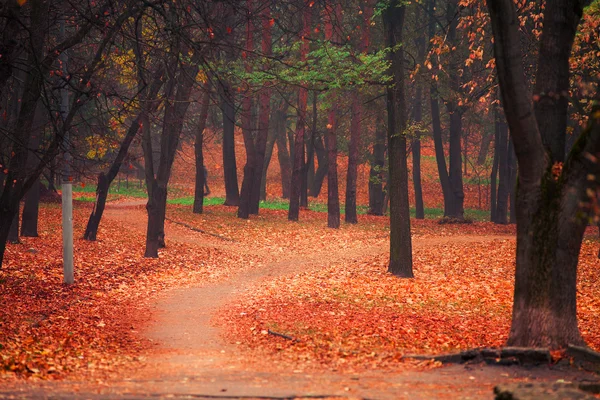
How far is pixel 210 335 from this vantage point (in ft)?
37.2

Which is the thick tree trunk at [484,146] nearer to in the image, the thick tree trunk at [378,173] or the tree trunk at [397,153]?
the thick tree trunk at [378,173]

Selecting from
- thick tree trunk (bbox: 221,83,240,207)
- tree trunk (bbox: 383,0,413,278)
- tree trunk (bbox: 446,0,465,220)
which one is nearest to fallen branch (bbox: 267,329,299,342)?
tree trunk (bbox: 383,0,413,278)

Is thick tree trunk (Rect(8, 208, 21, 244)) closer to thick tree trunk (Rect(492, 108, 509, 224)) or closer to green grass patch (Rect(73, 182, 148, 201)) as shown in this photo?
thick tree trunk (Rect(492, 108, 509, 224))

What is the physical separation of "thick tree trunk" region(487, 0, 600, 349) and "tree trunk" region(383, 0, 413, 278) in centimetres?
839

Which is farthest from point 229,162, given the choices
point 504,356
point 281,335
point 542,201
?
point 504,356

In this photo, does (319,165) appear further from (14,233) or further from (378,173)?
(14,233)

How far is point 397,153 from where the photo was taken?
58.4 feet

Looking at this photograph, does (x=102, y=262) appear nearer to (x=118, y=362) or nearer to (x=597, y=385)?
(x=118, y=362)

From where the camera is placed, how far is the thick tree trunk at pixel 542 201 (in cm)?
878

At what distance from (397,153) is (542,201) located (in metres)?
9.02

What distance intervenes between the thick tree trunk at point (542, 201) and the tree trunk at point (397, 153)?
330 inches

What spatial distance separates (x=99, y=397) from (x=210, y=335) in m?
4.69

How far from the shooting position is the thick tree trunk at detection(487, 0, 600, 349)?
8.78m

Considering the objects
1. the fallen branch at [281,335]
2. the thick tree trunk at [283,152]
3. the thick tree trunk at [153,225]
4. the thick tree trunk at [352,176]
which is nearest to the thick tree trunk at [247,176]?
the thick tree trunk at [352,176]
